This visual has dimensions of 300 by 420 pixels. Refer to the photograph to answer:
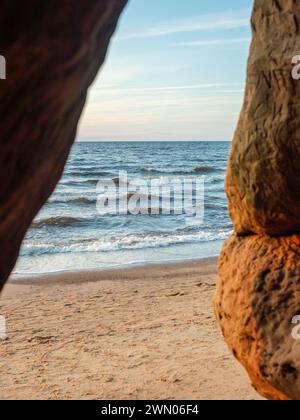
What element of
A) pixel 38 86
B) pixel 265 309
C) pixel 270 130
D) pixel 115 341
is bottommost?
pixel 115 341

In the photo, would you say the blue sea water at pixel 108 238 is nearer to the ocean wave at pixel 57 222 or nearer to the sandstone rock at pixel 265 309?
the ocean wave at pixel 57 222

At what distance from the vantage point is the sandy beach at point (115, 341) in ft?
16.0

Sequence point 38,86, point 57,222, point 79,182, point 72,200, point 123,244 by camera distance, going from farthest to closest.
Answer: point 79,182 → point 72,200 → point 57,222 → point 123,244 → point 38,86

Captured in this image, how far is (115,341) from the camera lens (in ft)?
20.4

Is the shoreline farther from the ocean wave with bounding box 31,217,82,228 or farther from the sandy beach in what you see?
the ocean wave with bounding box 31,217,82,228

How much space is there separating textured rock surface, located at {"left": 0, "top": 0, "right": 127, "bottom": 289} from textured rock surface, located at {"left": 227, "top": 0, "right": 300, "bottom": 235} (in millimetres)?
1831

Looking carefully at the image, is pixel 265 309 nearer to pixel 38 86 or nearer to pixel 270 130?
pixel 270 130

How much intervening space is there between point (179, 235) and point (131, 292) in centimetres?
532

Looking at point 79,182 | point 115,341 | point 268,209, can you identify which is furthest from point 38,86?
point 79,182

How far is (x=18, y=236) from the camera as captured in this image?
1.68 metres

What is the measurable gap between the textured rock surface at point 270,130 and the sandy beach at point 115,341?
1.83 metres

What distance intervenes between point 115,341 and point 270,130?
3.66m
